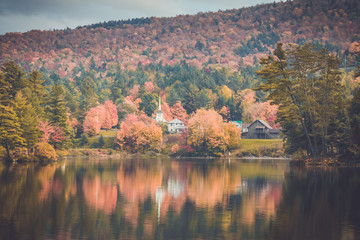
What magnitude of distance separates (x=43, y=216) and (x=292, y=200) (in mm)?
16853

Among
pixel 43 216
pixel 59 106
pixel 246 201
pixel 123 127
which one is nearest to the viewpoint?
pixel 43 216

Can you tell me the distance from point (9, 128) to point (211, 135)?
162 ft

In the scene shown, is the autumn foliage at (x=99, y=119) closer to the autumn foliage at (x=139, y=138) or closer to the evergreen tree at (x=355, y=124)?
the autumn foliage at (x=139, y=138)

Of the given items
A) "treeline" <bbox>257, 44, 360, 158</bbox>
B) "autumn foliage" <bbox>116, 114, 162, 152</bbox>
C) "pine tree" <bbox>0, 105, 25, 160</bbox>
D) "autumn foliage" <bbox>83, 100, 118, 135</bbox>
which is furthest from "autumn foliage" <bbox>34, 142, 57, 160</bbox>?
"autumn foliage" <bbox>83, 100, 118, 135</bbox>

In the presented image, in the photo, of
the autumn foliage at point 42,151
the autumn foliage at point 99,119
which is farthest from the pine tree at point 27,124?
the autumn foliage at point 99,119

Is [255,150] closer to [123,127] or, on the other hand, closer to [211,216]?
[123,127]

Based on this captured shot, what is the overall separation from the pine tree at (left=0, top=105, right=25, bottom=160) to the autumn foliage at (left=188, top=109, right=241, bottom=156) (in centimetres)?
4704

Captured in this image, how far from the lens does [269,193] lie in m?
35.6

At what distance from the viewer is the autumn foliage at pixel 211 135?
107287mm

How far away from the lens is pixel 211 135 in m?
107

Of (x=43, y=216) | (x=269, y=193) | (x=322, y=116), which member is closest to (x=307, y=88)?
(x=322, y=116)

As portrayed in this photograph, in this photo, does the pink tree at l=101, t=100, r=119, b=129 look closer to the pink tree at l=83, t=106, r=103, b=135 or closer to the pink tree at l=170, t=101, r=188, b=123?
the pink tree at l=83, t=106, r=103, b=135

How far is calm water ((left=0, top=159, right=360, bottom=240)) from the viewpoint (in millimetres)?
21391

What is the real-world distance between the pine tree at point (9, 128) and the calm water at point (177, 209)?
2790 cm
